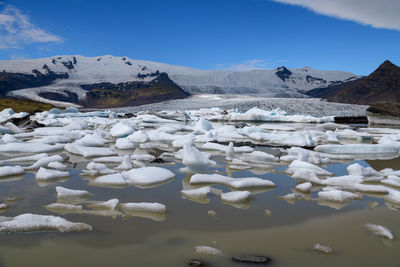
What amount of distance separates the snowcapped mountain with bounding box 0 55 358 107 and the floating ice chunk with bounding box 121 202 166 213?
161 ft

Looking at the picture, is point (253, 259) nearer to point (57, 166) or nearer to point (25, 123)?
point (57, 166)

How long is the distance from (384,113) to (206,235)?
14.0 m

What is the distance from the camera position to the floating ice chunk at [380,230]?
166 centimetres

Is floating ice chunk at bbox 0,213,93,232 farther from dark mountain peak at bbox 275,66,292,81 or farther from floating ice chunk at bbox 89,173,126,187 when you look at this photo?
dark mountain peak at bbox 275,66,292,81

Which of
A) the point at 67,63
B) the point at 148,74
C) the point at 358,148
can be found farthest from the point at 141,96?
the point at 358,148

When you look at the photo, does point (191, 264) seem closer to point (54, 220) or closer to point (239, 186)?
point (54, 220)

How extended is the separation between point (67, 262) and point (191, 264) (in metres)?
0.56

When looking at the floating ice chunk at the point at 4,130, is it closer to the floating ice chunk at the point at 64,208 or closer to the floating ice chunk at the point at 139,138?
the floating ice chunk at the point at 139,138

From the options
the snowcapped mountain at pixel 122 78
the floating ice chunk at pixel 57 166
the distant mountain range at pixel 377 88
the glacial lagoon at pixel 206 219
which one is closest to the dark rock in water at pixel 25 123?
the glacial lagoon at pixel 206 219

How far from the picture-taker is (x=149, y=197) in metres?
2.31

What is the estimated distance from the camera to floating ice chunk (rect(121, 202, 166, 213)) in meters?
2.00

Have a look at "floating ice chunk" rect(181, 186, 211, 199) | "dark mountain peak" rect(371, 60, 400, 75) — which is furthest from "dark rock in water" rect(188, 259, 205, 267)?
"dark mountain peak" rect(371, 60, 400, 75)

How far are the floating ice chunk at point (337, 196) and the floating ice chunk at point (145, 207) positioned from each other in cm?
125

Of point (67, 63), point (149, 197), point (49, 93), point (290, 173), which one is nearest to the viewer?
point (149, 197)
